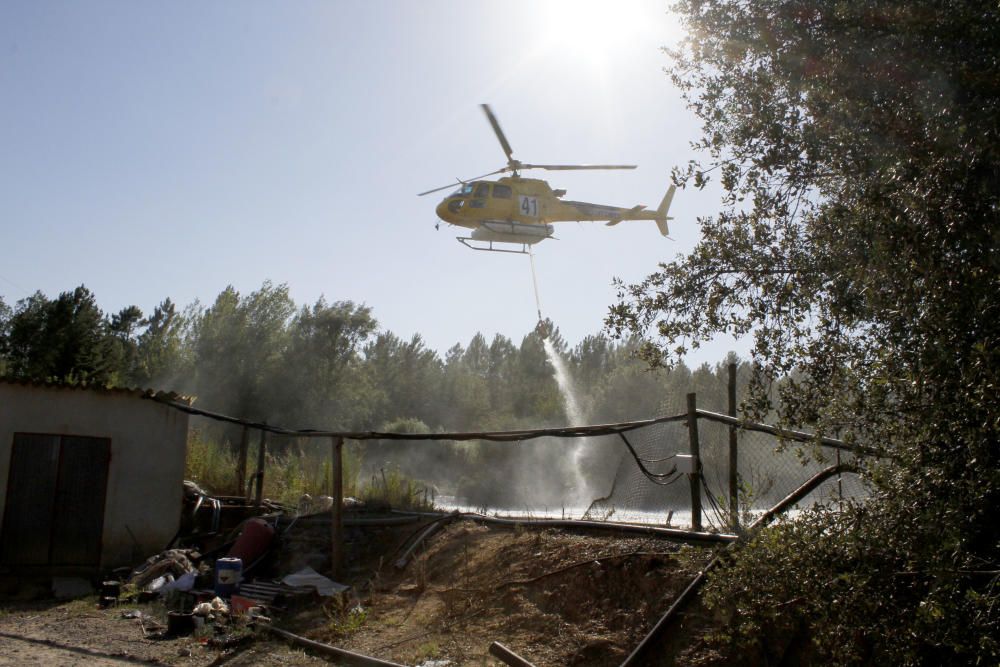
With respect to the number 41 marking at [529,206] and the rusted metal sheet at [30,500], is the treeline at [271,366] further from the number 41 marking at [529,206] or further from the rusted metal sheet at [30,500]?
the rusted metal sheet at [30,500]

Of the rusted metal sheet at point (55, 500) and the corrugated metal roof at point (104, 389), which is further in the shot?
the corrugated metal roof at point (104, 389)

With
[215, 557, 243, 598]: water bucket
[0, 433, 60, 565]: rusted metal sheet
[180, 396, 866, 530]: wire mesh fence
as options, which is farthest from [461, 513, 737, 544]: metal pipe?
[0, 433, 60, 565]: rusted metal sheet

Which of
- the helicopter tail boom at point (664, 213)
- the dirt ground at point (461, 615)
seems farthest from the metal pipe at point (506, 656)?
the helicopter tail boom at point (664, 213)

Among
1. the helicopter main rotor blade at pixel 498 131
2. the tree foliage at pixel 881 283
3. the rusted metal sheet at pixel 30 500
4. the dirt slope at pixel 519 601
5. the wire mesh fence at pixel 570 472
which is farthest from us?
the helicopter main rotor blade at pixel 498 131

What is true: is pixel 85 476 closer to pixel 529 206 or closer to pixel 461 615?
pixel 461 615

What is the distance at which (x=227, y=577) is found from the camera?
1073cm

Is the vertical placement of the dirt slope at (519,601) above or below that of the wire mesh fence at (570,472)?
below

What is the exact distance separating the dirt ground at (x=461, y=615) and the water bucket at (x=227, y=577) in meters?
0.75

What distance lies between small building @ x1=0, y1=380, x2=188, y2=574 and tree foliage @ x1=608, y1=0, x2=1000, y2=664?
10.7 m

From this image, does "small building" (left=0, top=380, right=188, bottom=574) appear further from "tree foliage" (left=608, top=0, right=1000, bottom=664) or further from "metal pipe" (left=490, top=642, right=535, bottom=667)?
"tree foliage" (left=608, top=0, right=1000, bottom=664)

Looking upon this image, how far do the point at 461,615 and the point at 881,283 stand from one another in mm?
5701

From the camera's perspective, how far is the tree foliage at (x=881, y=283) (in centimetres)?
333

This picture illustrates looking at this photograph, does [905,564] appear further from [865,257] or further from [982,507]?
[865,257]

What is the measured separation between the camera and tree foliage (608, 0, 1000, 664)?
333 centimetres
